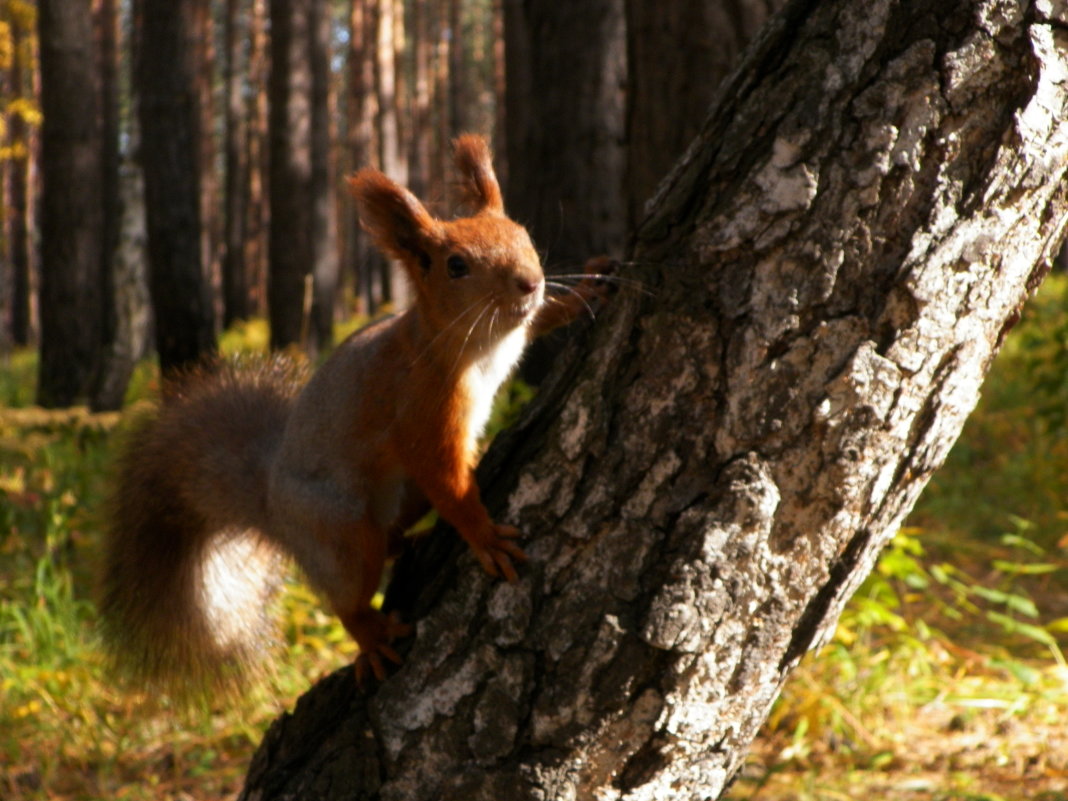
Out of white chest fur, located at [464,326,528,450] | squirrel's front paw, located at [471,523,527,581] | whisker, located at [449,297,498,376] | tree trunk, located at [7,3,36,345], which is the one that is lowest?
tree trunk, located at [7,3,36,345]

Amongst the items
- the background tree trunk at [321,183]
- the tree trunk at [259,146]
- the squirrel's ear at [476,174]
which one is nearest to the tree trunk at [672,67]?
the squirrel's ear at [476,174]

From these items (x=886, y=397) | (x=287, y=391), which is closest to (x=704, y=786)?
(x=886, y=397)

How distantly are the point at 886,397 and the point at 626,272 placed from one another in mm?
481

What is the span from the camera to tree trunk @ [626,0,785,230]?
3.18 metres

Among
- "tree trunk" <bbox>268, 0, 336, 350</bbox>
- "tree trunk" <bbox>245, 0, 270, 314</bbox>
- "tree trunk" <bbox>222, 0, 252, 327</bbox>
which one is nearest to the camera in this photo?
"tree trunk" <bbox>268, 0, 336, 350</bbox>

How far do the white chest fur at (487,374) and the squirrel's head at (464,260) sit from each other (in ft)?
0.19

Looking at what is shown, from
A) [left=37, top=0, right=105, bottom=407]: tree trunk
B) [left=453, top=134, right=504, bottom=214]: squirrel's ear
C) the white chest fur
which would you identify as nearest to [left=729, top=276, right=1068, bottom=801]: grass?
the white chest fur

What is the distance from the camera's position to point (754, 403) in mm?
1492

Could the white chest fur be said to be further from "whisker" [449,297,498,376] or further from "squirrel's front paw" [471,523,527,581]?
"squirrel's front paw" [471,523,527,581]

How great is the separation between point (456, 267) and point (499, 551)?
0.68 m

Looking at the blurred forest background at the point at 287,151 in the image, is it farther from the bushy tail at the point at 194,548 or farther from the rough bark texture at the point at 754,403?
the rough bark texture at the point at 754,403

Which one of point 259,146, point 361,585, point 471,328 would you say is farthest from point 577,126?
point 259,146

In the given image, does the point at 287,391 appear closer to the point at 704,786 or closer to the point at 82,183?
the point at 704,786

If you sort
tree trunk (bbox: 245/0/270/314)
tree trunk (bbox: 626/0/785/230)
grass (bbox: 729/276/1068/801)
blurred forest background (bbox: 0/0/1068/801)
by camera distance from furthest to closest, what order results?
1. tree trunk (bbox: 245/0/270/314)
2. tree trunk (bbox: 626/0/785/230)
3. blurred forest background (bbox: 0/0/1068/801)
4. grass (bbox: 729/276/1068/801)
